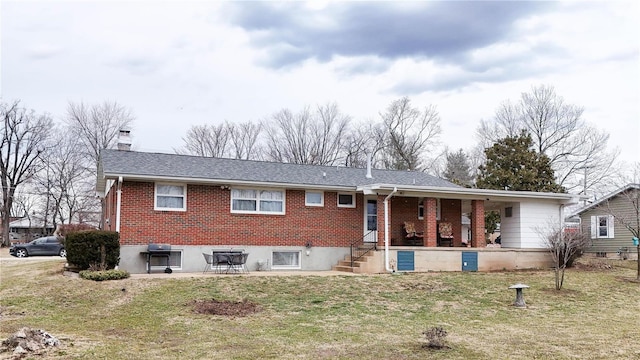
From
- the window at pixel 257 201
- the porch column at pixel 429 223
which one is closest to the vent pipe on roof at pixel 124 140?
the window at pixel 257 201

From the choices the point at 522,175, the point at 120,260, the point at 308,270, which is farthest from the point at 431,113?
the point at 120,260

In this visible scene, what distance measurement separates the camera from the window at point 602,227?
93.2 ft

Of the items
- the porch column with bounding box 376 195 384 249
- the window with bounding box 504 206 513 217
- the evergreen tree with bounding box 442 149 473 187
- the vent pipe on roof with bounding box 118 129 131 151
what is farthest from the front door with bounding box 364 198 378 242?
the evergreen tree with bounding box 442 149 473 187

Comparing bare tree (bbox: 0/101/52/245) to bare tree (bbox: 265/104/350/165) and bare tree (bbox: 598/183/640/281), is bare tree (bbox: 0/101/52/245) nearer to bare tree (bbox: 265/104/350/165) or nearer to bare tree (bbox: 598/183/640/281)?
bare tree (bbox: 265/104/350/165)

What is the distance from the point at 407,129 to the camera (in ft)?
150

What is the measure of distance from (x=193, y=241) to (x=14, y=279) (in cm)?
521

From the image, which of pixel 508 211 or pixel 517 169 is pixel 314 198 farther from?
pixel 517 169

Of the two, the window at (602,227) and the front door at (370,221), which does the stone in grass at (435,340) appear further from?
the window at (602,227)

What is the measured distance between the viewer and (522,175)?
32.8m

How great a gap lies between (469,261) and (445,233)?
73.2 inches

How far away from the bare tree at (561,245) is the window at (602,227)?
9245 millimetres

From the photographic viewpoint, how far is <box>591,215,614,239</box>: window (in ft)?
93.2

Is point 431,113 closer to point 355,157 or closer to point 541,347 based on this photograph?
point 355,157

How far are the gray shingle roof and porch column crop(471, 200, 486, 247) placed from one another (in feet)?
10.3
